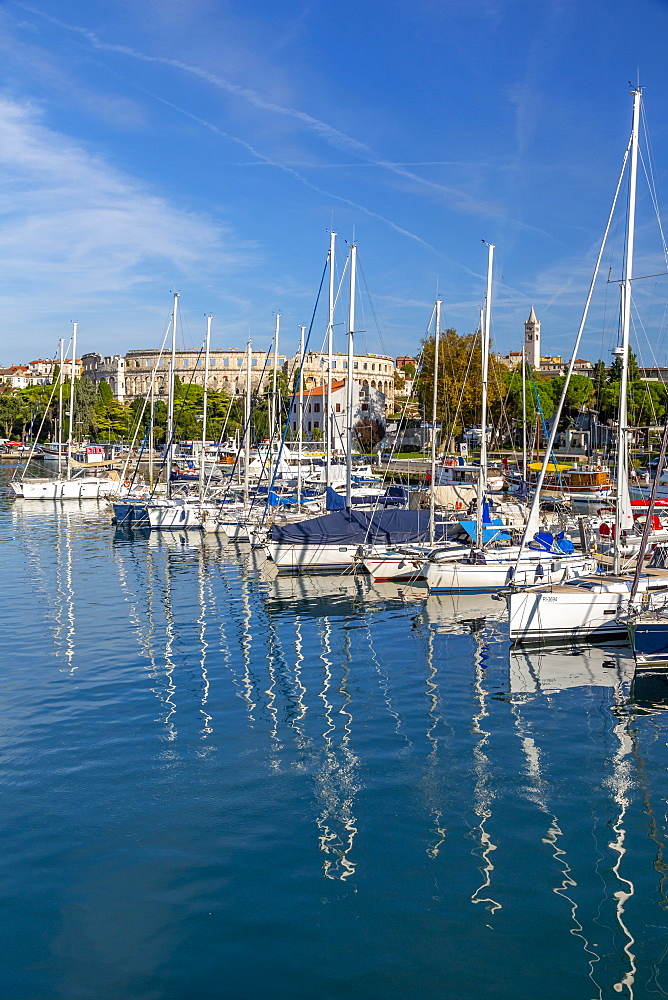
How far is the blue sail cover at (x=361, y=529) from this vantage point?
3653 centimetres

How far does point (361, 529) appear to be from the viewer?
36.9 meters

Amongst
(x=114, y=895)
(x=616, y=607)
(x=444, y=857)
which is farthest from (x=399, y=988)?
(x=616, y=607)

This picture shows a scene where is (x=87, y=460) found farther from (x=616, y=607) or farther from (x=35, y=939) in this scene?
(x=35, y=939)

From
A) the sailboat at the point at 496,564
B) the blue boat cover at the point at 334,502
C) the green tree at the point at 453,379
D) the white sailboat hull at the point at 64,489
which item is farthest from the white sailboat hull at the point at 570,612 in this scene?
the green tree at the point at 453,379

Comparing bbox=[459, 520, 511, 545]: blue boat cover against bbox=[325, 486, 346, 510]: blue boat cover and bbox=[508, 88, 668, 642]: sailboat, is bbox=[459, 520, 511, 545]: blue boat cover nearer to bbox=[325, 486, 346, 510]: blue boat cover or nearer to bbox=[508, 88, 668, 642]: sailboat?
bbox=[325, 486, 346, 510]: blue boat cover

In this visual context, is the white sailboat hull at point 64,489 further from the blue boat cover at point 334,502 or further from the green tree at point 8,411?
the green tree at point 8,411

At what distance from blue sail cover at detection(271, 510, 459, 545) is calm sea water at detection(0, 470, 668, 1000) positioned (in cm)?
1047

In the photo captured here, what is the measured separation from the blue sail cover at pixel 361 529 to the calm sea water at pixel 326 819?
34.3 feet

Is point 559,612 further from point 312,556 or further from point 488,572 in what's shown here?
point 312,556

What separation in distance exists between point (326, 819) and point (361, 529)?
2339 cm

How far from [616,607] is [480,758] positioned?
972 cm

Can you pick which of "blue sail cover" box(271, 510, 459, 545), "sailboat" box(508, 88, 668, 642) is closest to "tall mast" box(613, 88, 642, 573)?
"sailboat" box(508, 88, 668, 642)

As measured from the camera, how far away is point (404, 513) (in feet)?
125

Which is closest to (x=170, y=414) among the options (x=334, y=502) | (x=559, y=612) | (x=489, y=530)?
(x=334, y=502)
